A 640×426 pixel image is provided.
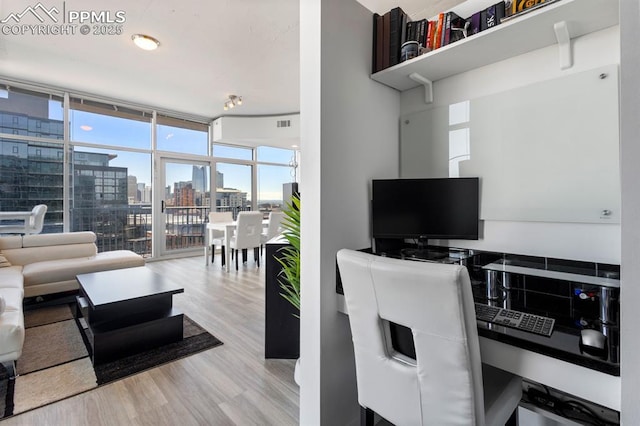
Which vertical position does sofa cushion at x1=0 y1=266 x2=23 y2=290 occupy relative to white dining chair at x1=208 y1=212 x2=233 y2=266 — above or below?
below

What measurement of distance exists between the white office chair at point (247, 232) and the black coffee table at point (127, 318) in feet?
7.02

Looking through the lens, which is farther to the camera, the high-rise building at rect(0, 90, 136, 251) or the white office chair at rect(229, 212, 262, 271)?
the white office chair at rect(229, 212, 262, 271)

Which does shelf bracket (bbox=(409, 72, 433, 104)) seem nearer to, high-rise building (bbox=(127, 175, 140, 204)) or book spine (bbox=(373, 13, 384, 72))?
book spine (bbox=(373, 13, 384, 72))

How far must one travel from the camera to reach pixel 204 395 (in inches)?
71.8

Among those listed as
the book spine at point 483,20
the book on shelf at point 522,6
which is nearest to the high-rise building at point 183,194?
the book spine at point 483,20

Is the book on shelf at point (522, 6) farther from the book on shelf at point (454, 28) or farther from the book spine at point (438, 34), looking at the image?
the book spine at point (438, 34)

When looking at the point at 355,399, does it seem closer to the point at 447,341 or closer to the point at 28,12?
the point at 447,341

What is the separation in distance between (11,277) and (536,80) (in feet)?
14.6

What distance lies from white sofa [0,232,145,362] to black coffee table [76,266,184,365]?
0.57 metres

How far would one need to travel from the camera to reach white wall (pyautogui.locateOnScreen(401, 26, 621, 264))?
1.30m

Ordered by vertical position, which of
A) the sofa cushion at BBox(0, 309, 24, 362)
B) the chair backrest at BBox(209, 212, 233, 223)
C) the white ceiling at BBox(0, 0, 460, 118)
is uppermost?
the white ceiling at BBox(0, 0, 460, 118)

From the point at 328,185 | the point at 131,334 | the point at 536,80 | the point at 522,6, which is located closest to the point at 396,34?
the point at 522,6

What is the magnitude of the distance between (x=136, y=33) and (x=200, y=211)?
12.8ft

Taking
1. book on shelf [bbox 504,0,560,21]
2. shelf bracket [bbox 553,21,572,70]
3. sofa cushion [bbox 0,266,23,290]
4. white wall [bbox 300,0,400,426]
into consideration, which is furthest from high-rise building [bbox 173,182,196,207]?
shelf bracket [bbox 553,21,572,70]
